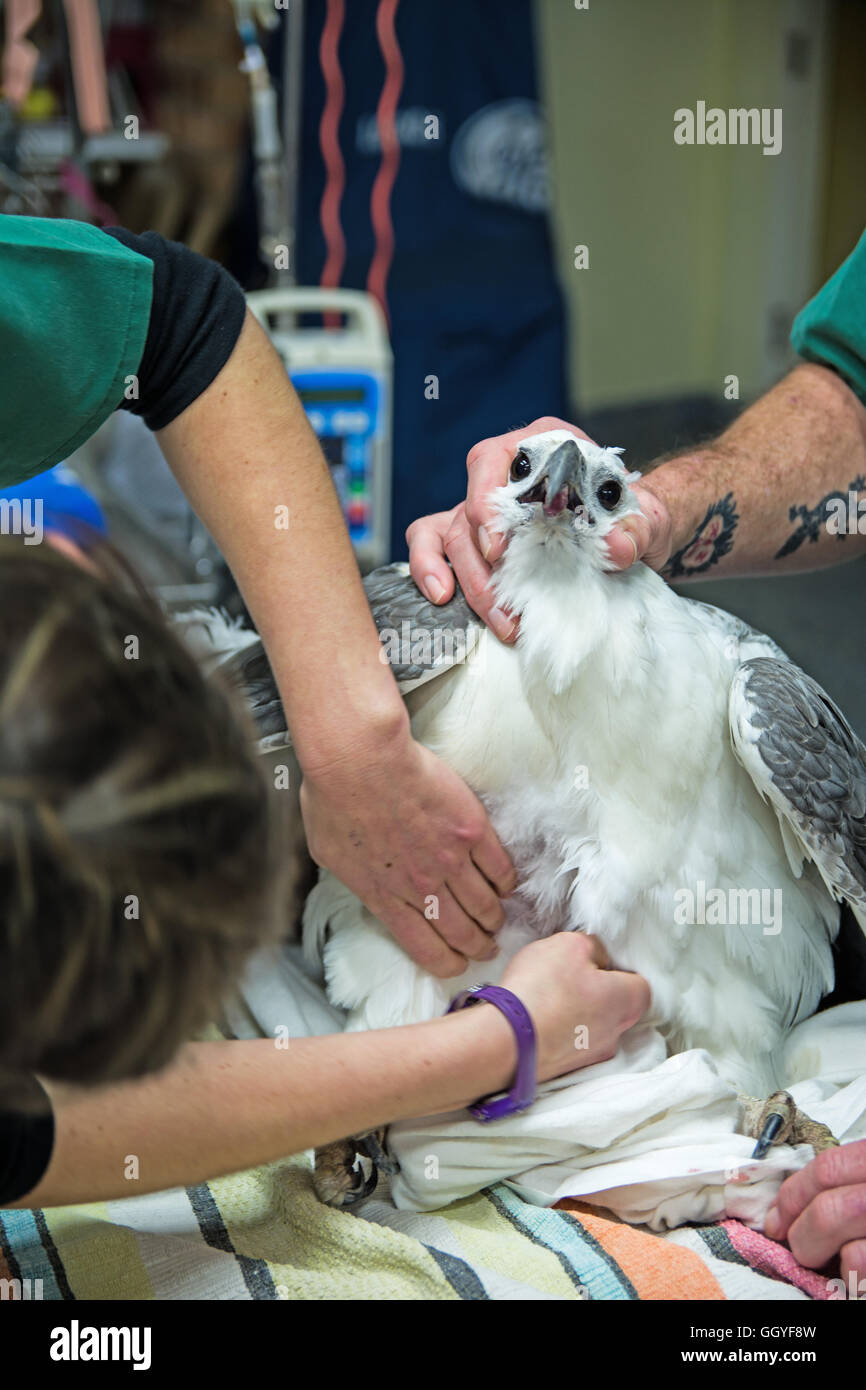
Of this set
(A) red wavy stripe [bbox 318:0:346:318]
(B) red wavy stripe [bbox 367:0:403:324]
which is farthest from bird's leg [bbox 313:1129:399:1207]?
(B) red wavy stripe [bbox 367:0:403:324]

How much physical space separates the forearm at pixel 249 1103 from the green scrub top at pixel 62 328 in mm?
414

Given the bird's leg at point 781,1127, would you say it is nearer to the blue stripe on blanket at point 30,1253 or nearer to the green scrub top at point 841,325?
the blue stripe on blanket at point 30,1253

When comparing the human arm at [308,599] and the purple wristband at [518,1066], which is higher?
the human arm at [308,599]

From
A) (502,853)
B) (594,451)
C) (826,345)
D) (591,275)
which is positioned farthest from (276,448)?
(591,275)

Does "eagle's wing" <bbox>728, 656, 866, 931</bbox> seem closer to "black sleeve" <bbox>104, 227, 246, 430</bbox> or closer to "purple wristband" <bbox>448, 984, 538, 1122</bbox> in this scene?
"purple wristband" <bbox>448, 984, 538, 1122</bbox>

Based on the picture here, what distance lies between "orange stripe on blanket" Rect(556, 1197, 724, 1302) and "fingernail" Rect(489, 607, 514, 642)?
425mm

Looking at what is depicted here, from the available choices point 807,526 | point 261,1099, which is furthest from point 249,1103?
point 807,526

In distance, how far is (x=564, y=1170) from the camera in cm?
92

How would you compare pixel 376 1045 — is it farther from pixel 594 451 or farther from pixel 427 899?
pixel 594 451

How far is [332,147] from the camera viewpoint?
1.86 meters

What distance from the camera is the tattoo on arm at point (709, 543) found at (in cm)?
98

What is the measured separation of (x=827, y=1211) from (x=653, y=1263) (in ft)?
0.40
